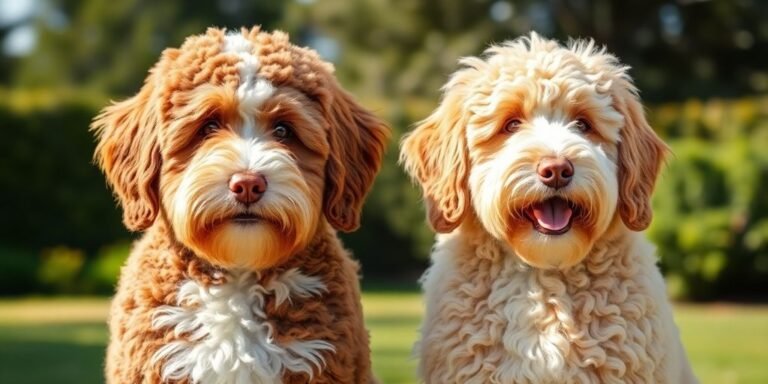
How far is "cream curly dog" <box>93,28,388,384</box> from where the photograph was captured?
4078 mm

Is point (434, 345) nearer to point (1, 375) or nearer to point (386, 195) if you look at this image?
point (1, 375)

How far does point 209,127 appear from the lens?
13.8 feet

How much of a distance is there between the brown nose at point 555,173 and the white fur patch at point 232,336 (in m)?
0.96

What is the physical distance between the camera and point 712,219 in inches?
584

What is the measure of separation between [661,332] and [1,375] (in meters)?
6.21

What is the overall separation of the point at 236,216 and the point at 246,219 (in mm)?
38

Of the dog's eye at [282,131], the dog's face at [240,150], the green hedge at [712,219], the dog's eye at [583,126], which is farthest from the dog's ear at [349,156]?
Answer: the green hedge at [712,219]

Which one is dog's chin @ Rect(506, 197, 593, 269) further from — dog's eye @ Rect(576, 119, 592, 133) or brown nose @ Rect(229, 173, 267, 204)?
brown nose @ Rect(229, 173, 267, 204)

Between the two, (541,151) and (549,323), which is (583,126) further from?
(549,323)

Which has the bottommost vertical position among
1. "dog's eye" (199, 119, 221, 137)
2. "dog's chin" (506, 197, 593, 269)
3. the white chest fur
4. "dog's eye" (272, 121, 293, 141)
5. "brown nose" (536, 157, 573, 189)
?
the white chest fur

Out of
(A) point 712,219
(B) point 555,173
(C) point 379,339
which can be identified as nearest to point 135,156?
(B) point 555,173

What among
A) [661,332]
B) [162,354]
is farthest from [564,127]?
[162,354]

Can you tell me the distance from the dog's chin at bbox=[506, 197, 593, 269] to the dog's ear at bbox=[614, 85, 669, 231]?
0.24 m

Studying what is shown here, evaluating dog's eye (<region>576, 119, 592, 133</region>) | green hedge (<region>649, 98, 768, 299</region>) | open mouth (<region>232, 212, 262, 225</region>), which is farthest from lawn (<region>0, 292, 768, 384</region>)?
open mouth (<region>232, 212, 262, 225</region>)
